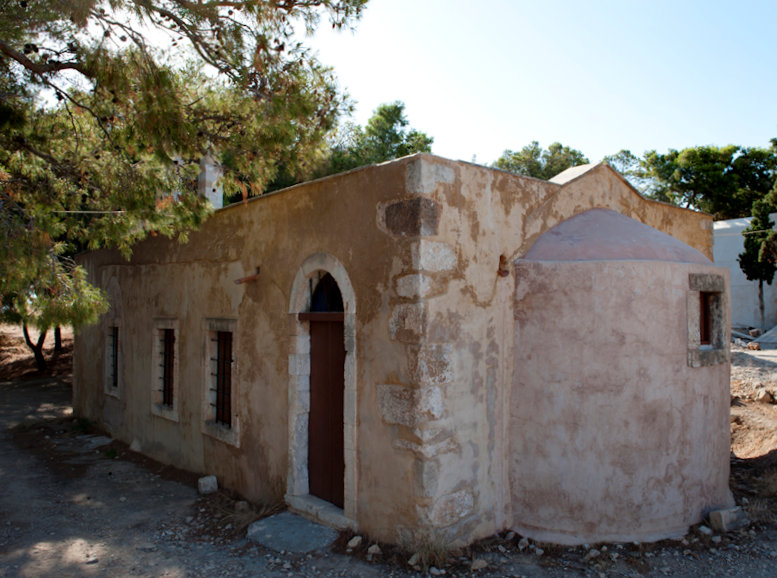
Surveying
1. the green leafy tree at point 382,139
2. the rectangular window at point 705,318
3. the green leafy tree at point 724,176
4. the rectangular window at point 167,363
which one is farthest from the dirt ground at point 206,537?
the green leafy tree at point 724,176

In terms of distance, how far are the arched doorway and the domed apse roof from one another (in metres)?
1.94

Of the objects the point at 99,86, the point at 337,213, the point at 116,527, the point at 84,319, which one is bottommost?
the point at 116,527

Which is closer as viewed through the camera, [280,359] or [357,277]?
[357,277]

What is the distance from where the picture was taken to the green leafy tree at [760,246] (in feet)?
68.0

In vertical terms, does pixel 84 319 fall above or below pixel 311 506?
above

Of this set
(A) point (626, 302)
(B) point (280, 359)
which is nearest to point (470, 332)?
(A) point (626, 302)

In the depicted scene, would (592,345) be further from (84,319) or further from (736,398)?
(736,398)

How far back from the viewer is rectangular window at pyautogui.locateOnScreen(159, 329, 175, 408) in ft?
26.8

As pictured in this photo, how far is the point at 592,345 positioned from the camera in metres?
4.77

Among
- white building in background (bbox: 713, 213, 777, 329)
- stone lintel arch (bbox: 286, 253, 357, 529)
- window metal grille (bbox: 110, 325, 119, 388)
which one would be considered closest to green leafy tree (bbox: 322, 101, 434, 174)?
window metal grille (bbox: 110, 325, 119, 388)

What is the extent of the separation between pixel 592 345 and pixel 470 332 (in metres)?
1.09

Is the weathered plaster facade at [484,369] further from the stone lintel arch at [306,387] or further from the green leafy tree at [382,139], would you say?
the green leafy tree at [382,139]

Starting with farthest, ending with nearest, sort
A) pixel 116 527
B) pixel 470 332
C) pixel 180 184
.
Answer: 1. pixel 180 184
2. pixel 116 527
3. pixel 470 332

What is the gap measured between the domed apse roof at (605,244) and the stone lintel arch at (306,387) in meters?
1.80
